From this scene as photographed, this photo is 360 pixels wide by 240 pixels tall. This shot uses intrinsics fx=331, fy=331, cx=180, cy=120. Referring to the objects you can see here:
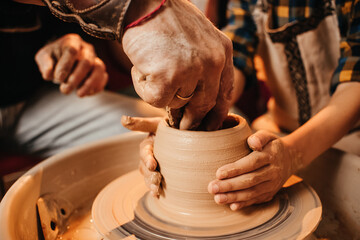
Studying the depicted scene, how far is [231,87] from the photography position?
83cm

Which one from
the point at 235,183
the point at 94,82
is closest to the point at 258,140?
the point at 235,183

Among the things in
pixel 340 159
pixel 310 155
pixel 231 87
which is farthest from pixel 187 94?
pixel 340 159

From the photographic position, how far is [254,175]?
0.81 meters

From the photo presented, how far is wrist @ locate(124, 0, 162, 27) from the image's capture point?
0.65 m

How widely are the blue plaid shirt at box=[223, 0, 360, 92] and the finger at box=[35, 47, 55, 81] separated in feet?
2.72

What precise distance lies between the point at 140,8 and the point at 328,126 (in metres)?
0.71

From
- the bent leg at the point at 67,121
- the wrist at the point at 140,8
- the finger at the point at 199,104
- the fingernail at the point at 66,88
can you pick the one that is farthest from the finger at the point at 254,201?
the bent leg at the point at 67,121

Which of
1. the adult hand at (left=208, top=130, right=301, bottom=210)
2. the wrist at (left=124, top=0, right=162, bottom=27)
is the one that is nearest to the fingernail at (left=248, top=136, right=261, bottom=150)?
the adult hand at (left=208, top=130, right=301, bottom=210)

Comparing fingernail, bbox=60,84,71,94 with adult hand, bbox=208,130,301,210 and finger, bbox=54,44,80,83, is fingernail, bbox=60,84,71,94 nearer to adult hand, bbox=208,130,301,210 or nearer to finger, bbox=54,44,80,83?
finger, bbox=54,44,80,83

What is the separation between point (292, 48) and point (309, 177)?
1.98ft

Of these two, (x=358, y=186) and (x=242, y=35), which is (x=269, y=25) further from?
(x=358, y=186)

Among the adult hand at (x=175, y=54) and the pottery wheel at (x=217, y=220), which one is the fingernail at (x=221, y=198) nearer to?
the pottery wheel at (x=217, y=220)

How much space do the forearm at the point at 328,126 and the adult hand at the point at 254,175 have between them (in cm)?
11

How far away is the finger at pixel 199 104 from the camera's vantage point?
28.2 inches
